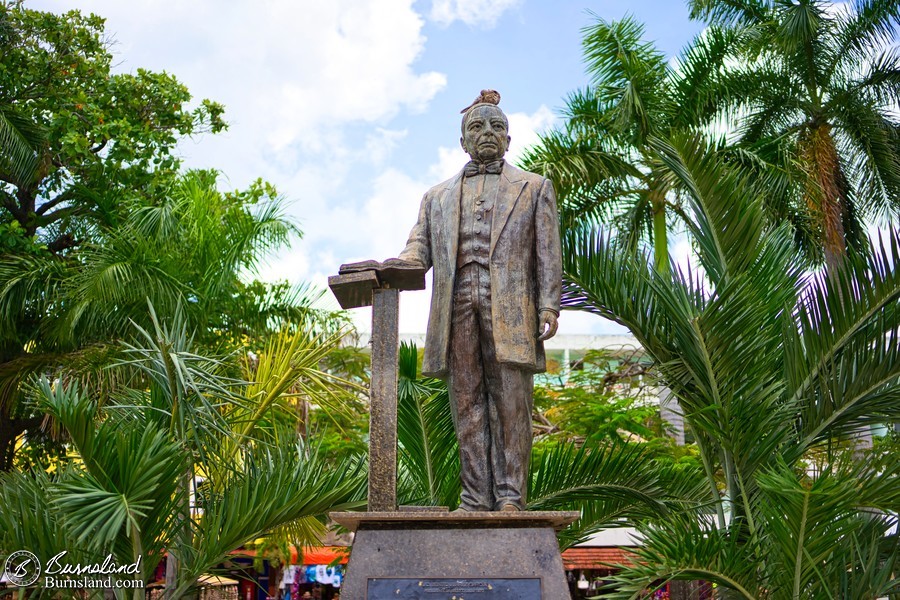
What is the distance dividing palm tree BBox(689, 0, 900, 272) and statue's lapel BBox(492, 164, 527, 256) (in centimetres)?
899

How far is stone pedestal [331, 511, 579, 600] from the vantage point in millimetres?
4453

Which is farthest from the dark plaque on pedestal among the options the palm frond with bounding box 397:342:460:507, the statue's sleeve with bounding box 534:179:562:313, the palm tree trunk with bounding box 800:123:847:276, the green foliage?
the palm tree trunk with bounding box 800:123:847:276

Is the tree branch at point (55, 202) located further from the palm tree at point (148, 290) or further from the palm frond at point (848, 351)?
the palm frond at point (848, 351)

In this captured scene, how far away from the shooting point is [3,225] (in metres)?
12.5

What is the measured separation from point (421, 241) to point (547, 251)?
68cm

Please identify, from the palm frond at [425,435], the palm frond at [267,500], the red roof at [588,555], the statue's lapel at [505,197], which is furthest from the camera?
the red roof at [588,555]

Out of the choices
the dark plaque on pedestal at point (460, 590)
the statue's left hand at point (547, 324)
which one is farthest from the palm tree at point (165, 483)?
the statue's left hand at point (547, 324)

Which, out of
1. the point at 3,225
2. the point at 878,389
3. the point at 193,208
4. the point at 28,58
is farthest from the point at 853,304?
the point at 28,58

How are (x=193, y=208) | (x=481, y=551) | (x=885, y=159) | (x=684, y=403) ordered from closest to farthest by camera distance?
(x=481, y=551) < (x=684, y=403) < (x=193, y=208) < (x=885, y=159)

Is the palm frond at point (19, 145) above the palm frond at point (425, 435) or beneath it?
above

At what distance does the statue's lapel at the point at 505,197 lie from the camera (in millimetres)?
5254

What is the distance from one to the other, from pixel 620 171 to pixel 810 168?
8.20 ft

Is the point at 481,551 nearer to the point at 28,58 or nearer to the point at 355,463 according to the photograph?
the point at 355,463

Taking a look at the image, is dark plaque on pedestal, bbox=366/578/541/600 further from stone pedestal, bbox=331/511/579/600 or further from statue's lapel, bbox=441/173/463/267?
statue's lapel, bbox=441/173/463/267
